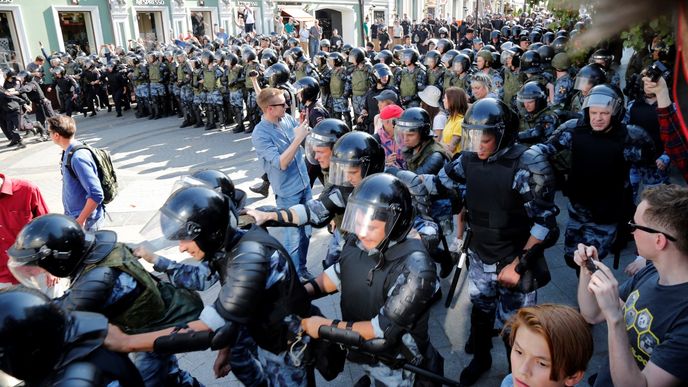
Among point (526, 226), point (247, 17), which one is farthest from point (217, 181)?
point (247, 17)

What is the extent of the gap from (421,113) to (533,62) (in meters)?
5.47

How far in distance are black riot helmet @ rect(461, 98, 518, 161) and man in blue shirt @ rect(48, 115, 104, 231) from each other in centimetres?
323

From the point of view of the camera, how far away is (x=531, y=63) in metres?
8.42

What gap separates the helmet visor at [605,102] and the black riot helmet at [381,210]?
85.2 inches

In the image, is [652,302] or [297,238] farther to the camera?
[297,238]

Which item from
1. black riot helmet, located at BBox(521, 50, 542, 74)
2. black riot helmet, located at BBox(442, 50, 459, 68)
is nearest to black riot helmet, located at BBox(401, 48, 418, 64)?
black riot helmet, located at BBox(442, 50, 459, 68)

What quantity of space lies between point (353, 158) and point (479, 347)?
5.33 ft

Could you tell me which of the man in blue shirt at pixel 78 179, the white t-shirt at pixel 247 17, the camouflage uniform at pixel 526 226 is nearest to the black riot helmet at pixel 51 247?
the man in blue shirt at pixel 78 179

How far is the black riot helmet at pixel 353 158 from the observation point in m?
3.27

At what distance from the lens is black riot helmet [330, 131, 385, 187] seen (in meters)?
3.27

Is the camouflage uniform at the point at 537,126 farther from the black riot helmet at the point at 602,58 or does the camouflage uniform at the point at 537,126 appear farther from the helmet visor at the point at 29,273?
the helmet visor at the point at 29,273

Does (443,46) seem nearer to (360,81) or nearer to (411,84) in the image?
(411,84)

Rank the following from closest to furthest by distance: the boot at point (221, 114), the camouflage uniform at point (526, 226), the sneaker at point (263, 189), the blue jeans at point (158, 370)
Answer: the blue jeans at point (158, 370)
the camouflage uniform at point (526, 226)
the sneaker at point (263, 189)
the boot at point (221, 114)

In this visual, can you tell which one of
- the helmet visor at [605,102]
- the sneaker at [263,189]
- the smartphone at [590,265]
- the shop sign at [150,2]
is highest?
the shop sign at [150,2]
